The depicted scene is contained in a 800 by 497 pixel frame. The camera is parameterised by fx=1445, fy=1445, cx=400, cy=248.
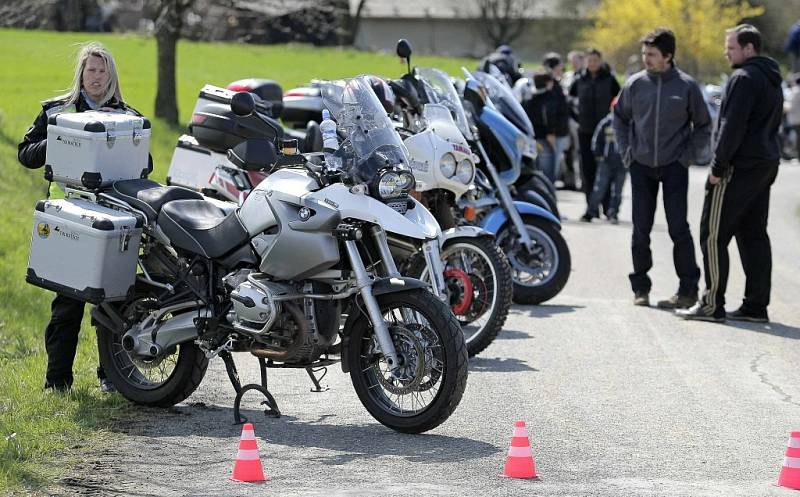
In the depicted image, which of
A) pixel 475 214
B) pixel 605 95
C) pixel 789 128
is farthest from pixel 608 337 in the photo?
pixel 789 128

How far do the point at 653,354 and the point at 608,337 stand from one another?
65 centimetres

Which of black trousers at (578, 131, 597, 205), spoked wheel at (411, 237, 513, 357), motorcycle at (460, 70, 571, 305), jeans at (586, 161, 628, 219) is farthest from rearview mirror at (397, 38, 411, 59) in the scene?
black trousers at (578, 131, 597, 205)

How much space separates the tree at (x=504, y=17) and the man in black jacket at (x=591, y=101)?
5620 cm

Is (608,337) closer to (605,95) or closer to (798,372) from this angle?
(798,372)

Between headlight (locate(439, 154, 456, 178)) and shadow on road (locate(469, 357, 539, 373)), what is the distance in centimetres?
125

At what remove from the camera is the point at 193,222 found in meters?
7.52

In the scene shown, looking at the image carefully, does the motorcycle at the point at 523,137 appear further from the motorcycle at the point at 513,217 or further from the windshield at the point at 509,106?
the motorcycle at the point at 513,217

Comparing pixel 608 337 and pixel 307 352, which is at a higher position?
pixel 307 352

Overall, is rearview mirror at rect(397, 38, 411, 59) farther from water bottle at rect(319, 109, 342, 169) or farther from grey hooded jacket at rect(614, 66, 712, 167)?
water bottle at rect(319, 109, 342, 169)

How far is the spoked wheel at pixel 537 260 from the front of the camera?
11.1 metres

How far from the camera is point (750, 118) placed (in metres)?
10.7

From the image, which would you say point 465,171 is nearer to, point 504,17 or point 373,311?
point 373,311

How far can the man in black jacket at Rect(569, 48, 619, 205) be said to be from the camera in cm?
1827

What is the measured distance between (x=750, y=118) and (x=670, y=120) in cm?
77
